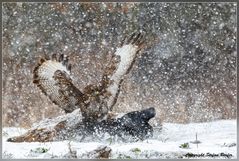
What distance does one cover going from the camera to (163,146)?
472cm

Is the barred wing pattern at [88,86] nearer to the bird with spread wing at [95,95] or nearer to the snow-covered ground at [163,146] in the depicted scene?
the bird with spread wing at [95,95]

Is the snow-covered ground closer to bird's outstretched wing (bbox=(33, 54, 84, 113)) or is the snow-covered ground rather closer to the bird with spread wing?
the bird with spread wing

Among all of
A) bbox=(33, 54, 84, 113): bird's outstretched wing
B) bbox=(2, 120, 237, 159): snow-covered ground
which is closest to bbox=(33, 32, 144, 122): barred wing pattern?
→ bbox=(33, 54, 84, 113): bird's outstretched wing

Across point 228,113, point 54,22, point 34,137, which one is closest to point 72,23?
point 54,22

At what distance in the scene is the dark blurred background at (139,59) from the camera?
4.74 meters

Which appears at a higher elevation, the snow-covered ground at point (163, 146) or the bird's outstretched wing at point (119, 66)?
the bird's outstretched wing at point (119, 66)

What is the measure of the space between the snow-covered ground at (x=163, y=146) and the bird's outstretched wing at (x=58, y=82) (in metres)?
0.30

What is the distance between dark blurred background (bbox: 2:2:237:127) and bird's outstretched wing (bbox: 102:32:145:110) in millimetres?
45

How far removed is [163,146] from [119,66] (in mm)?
668

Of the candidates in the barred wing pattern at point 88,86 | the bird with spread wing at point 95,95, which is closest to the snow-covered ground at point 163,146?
the bird with spread wing at point 95,95

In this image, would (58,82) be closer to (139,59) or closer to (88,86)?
(88,86)

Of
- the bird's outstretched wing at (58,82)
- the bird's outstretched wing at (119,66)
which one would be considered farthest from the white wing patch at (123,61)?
the bird's outstretched wing at (58,82)

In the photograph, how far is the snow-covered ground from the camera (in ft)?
15.5

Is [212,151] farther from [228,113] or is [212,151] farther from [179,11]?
[179,11]
